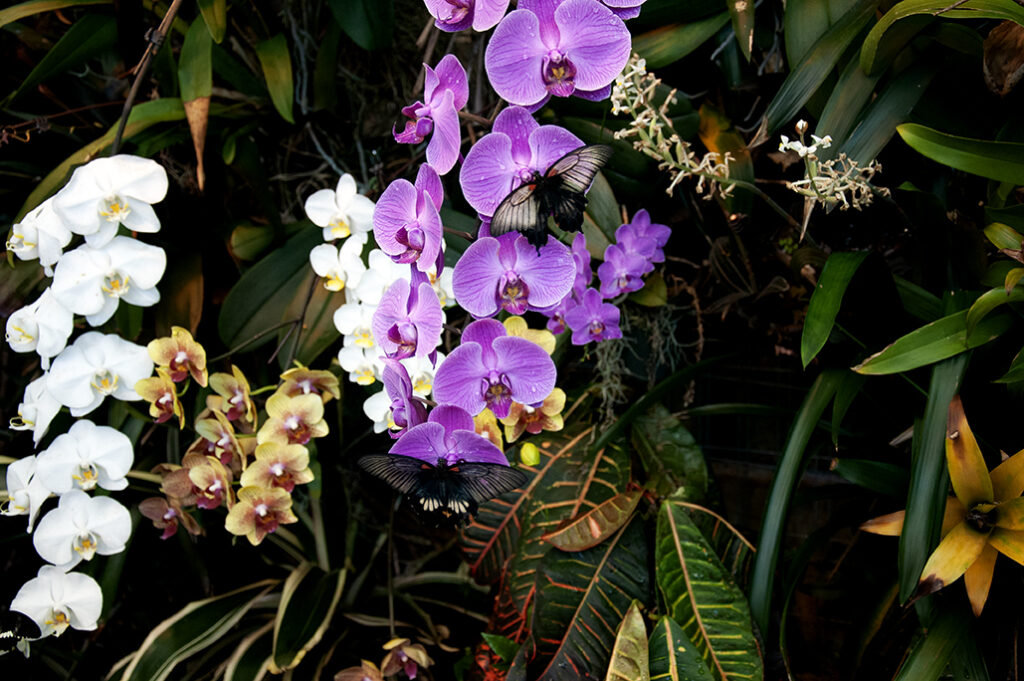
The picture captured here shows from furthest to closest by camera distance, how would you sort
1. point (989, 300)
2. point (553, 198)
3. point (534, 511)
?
1. point (534, 511)
2. point (989, 300)
3. point (553, 198)

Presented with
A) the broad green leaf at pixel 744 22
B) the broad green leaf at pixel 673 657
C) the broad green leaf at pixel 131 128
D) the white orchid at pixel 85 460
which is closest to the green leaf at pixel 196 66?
the broad green leaf at pixel 131 128

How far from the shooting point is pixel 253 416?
0.89 meters

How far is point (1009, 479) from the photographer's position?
69cm

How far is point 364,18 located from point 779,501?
87cm

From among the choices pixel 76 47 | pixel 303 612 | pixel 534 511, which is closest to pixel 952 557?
pixel 534 511

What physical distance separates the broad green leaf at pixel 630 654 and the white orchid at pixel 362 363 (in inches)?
16.8

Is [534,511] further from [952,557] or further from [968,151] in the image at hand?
[968,151]

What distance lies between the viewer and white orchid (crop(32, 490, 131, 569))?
881mm

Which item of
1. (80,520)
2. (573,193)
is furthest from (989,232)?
(80,520)

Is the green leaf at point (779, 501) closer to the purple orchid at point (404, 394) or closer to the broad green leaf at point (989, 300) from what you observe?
the broad green leaf at point (989, 300)

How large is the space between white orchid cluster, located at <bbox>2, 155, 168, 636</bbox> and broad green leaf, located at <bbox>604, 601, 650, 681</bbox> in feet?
2.13

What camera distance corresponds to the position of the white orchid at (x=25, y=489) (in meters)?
0.88

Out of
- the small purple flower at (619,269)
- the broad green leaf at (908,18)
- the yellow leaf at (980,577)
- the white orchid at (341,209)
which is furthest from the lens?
the white orchid at (341,209)

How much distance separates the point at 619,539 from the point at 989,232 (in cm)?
56
